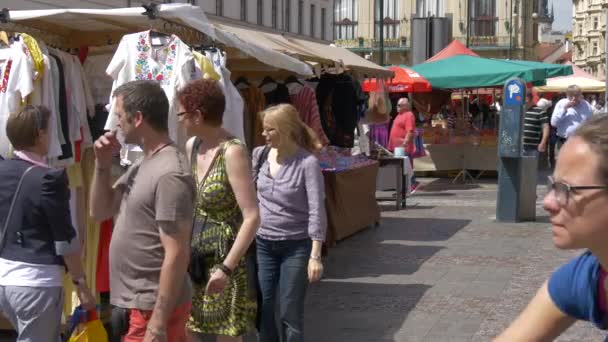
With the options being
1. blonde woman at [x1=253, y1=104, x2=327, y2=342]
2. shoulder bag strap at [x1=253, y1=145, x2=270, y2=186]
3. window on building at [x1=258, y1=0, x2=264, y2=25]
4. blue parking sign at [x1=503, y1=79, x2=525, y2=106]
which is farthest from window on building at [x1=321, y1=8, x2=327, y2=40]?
blonde woman at [x1=253, y1=104, x2=327, y2=342]

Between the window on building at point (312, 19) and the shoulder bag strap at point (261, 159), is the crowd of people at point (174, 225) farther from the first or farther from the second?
the window on building at point (312, 19)

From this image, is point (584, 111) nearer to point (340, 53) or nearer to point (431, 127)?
point (431, 127)

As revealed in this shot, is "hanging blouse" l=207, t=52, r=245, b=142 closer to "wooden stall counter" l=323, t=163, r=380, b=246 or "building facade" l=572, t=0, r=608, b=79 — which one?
"wooden stall counter" l=323, t=163, r=380, b=246

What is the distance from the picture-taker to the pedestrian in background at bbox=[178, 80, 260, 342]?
15.0 ft

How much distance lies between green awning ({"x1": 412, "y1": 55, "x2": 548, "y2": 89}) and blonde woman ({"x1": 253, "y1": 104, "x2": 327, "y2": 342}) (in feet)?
42.4

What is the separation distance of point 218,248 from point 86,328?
680 millimetres

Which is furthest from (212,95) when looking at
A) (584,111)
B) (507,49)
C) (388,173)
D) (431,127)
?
(507,49)

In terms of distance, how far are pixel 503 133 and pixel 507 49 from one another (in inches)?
2401

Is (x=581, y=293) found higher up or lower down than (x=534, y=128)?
higher up

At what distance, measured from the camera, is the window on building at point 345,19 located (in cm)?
7388

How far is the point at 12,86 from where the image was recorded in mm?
6352

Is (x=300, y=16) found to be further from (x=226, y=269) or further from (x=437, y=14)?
(x=226, y=269)

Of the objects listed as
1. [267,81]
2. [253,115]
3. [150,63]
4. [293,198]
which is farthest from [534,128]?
[293,198]

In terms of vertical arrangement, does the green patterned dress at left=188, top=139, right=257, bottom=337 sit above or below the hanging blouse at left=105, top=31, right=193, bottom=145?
below
